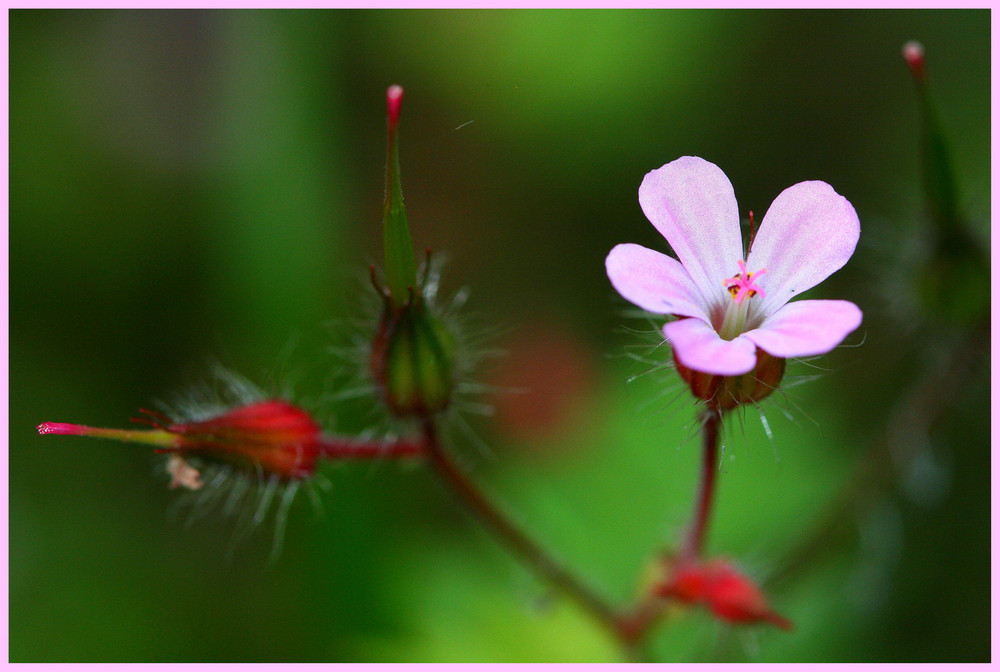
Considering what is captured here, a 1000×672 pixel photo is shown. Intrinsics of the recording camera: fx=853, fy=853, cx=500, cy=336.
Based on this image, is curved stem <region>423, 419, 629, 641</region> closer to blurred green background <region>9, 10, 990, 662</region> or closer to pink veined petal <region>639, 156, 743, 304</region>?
blurred green background <region>9, 10, 990, 662</region>

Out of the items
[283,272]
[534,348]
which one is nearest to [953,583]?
[534,348]

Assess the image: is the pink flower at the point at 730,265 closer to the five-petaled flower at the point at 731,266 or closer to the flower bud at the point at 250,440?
the five-petaled flower at the point at 731,266

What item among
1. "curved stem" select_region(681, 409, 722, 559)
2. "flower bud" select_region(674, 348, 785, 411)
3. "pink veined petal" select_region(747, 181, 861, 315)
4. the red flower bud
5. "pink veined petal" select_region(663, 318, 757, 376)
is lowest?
the red flower bud

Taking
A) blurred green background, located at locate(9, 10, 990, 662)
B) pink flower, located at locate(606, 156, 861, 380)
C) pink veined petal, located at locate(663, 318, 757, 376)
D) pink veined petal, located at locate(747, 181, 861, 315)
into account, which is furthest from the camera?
blurred green background, located at locate(9, 10, 990, 662)

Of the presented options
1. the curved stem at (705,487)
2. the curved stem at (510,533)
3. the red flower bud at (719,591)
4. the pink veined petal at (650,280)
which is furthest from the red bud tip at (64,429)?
the red flower bud at (719,591)

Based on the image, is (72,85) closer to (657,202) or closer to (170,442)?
(170,442)

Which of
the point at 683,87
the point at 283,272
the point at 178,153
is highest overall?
the point at 683,87

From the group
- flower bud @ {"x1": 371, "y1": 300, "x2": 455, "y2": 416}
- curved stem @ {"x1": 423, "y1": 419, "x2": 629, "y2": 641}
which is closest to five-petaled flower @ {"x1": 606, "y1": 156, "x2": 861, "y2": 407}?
flower bud @ {"x1": 371, "y1": 300, "x2": 455, "y2": 416}
